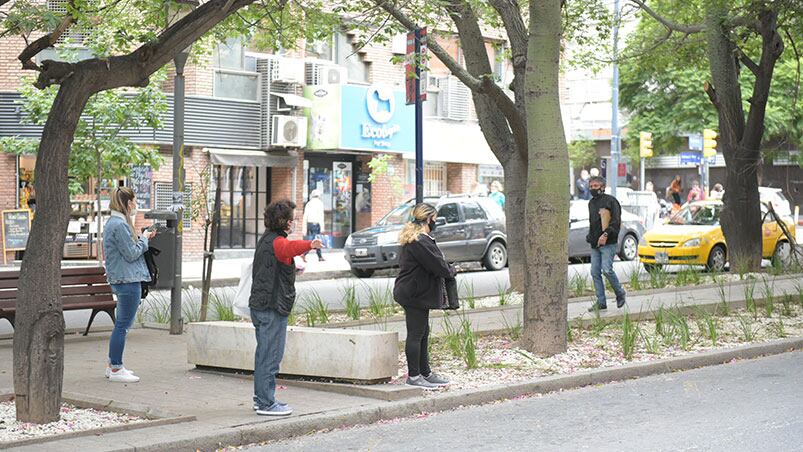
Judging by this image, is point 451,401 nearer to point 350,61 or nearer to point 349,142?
point 349,142

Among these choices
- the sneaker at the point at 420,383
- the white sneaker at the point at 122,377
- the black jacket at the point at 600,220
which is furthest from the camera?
the black jacket at the point at 600,220

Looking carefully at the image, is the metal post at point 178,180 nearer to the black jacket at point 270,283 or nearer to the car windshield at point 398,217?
the black jacket at point 270,283

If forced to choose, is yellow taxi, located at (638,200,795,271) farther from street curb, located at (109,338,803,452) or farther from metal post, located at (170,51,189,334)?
metal post, located at (170,51,189,334)

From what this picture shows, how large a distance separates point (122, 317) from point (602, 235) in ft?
23.8

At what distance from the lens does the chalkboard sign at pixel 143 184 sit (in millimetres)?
29969

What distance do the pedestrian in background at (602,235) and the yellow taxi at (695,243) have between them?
27.1 feet

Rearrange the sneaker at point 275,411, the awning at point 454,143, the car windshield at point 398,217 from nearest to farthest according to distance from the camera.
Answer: the sneaker at point 275,411 < the car windshield at point 398,217 < the awning at point 454,143

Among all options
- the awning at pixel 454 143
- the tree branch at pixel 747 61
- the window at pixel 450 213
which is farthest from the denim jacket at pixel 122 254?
the awning at pixel 454 143

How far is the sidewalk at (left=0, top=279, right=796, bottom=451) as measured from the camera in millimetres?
8570

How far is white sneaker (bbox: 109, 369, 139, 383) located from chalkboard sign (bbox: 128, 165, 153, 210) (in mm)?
19162

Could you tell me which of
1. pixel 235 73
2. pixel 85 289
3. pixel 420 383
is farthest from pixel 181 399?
pixel 235 73

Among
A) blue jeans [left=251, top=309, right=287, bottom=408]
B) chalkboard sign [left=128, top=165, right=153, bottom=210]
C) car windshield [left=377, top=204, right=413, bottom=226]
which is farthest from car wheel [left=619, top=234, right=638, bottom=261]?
blue jeans [left=251, top=309, right=287, bottom=408]

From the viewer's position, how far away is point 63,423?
29.2ft

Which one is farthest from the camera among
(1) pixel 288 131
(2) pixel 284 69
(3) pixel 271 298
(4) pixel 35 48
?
(2) pixel 284 69
